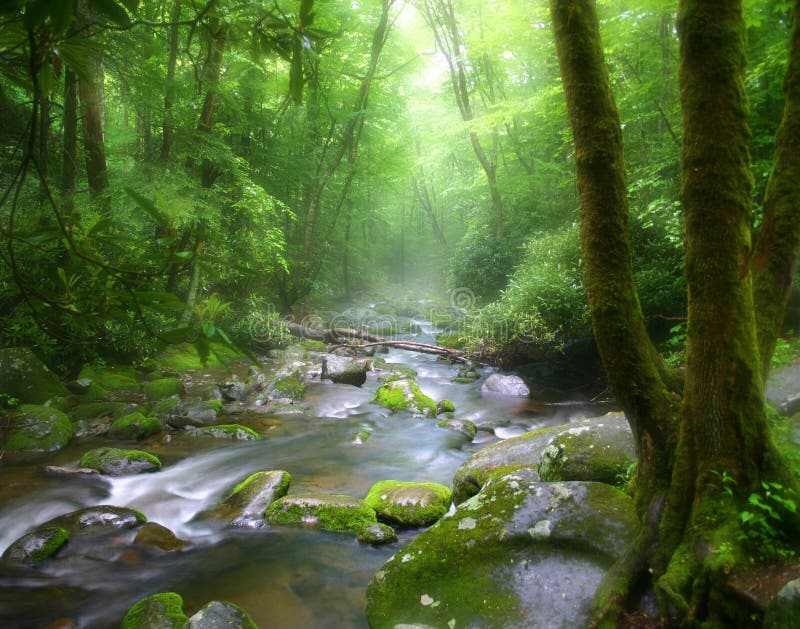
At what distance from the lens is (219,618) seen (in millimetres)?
3094

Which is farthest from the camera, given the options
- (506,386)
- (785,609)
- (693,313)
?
(506,386)

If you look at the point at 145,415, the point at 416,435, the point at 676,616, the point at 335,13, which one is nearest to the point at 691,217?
the point at 676,616

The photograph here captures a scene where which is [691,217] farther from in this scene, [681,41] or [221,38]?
[221,38]

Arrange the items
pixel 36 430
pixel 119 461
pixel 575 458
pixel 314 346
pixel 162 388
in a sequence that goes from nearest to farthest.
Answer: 1. pixel 575 458
2. pixel 119 461
3. pixel 36 430
4. pixel 162 388
5. pixel 314 346

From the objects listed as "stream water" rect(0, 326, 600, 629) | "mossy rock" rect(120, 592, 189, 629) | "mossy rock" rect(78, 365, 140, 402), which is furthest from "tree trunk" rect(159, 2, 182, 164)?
"mossy rock" rect(120, 592, 189, 629)

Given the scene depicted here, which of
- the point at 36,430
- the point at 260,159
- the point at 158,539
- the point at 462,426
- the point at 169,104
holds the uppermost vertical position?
the point at 260,159

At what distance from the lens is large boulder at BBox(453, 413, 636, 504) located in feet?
13.5

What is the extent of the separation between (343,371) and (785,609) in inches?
391

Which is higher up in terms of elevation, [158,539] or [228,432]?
[228,432]

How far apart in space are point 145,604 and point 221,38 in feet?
12.6

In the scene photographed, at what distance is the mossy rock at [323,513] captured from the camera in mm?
4840

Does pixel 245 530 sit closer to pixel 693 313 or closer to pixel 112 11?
pixel 693 313

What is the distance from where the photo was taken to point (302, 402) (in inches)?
384

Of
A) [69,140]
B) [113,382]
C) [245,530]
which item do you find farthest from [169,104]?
[245,530]
